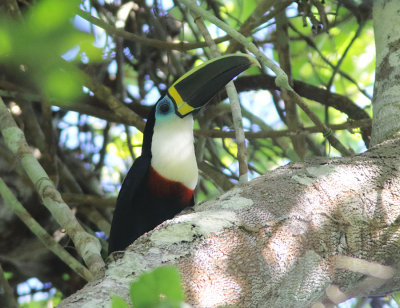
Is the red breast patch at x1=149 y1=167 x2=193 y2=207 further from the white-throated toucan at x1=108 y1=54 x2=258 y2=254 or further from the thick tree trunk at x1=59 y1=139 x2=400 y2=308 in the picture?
the thick tree trunk at x1=59 y1=139 x2=400 y2=308

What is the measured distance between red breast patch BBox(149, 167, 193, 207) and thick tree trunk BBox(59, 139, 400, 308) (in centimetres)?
145

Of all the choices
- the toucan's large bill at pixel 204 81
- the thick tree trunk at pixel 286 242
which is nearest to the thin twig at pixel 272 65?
the toucan's large bill at pixel 204 81

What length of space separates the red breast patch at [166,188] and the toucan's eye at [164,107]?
1.13 feet

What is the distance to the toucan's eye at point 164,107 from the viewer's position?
11.0ft

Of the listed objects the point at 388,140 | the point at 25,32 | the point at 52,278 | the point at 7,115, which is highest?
the point at 7,115

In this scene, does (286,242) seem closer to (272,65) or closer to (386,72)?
(272,65)

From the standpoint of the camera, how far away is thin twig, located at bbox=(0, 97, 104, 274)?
227 cm

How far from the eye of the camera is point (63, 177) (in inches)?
156

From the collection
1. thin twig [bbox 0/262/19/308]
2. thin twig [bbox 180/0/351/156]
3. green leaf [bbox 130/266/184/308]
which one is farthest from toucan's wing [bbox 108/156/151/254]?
green leaf [bbox 130/266/184/308]

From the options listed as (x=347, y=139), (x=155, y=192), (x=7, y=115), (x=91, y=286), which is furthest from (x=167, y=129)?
(x=91, y=286)

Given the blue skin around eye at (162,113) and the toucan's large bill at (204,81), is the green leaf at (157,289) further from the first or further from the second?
the blue skin around eye at (162,113)

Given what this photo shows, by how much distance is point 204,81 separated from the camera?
2.98 m

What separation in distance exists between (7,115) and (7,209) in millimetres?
1074

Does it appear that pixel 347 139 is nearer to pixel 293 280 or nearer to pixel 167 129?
pixel 167 129
